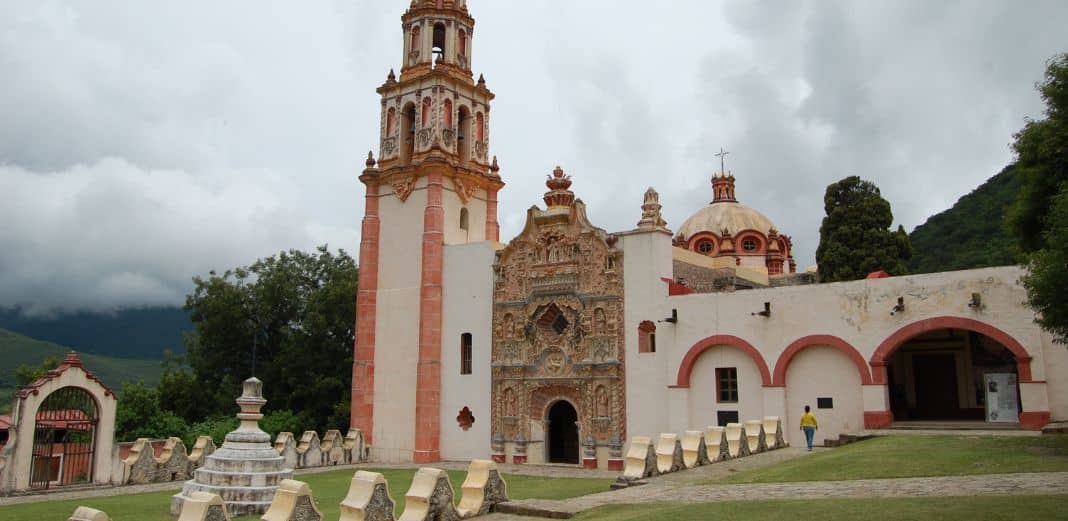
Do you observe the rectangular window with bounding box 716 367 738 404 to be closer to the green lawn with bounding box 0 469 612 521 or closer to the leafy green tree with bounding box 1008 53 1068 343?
the green lawn with bounding box 0 469 612 521

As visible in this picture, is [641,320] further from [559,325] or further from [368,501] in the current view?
[368,501]

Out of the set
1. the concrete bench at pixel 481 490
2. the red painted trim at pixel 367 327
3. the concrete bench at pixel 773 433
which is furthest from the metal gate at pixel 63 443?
the concrete bench at pixel 773 433

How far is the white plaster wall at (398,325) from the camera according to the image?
86.4 ft

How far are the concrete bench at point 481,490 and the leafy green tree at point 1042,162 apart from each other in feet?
30.9

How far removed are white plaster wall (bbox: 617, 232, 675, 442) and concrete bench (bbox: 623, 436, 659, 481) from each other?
797cm

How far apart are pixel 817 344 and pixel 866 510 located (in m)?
12.3

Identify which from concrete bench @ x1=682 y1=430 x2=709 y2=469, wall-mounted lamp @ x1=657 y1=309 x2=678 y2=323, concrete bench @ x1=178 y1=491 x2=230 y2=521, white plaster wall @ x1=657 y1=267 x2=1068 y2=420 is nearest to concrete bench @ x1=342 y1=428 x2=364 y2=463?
white plaster wall @ x1=657 y1=267 x2=1068 y2=420

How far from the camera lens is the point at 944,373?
877 inches

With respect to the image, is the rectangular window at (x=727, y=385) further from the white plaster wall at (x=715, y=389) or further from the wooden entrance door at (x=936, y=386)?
the wooden entrance door at (x=936, y=386)

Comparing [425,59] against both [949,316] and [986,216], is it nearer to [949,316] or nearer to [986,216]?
[949,316]

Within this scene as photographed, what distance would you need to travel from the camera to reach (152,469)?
19.9 metres

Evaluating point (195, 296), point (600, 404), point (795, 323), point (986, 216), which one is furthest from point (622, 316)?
point (986, 216)

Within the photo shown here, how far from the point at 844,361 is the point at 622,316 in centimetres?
599

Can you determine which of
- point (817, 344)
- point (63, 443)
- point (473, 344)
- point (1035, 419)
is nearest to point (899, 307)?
point (817, 344)
